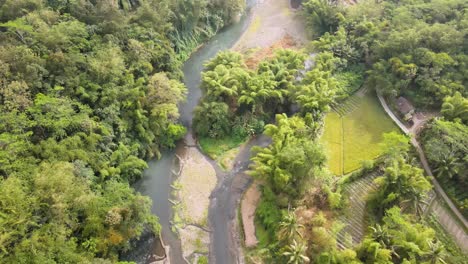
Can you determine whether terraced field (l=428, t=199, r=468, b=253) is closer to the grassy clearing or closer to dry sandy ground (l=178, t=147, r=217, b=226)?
the grassy clearing

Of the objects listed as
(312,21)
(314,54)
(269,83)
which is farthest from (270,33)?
(269,83)

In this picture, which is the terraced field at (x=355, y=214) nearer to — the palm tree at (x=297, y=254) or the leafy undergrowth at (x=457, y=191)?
the palm tree at (x=297, y=254)

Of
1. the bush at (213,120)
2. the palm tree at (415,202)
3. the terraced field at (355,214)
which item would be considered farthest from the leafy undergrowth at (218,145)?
the palm tree at (415,202)

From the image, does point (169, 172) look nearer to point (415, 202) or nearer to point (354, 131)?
point (354, 131)

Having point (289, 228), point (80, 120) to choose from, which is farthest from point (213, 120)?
point (289, 228)

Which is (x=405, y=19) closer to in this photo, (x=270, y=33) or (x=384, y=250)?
(x=270, y=33)

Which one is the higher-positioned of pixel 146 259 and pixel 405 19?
pixel 405 19
